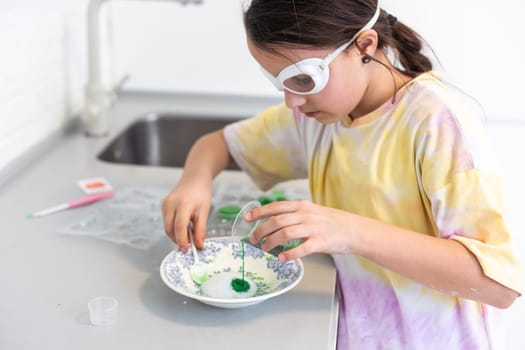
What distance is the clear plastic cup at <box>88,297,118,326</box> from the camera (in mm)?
944

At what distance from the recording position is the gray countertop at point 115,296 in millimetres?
914

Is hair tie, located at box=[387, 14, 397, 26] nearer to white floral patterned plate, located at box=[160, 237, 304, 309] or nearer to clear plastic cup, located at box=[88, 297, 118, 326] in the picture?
white floral patterned plate, located at box=[160, 237, 304, 309]

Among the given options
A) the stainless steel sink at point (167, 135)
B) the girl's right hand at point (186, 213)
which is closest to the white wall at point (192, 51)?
the stainless steel sink at point (167, 135)

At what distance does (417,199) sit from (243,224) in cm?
32

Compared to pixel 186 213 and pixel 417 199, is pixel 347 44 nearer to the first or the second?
pixel 417 199

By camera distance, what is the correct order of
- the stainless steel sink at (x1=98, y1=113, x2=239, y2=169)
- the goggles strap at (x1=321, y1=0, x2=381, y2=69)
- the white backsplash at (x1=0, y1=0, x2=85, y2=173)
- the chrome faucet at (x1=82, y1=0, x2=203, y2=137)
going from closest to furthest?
the goggles strap at (x1=321, y1=0, x2=381, y2=69) → the white backsplash at (x1=0, y1=0, x2=85, y2=173) → the chrome faucet at (x1=82, y1=0, x2=203, y2=137) → the stainless steel sink at (x1=98, y1=113, x2=239, y2=169)

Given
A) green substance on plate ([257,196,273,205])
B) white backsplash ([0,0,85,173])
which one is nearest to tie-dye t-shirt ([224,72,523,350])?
green substance on plate ([257,196,273,205])

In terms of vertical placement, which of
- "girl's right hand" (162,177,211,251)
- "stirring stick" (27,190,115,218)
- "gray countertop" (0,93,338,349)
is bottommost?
"stirring stick" (27,190,115,218)

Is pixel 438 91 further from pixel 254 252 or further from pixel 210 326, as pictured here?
pixel 210 326

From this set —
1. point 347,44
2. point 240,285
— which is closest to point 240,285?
point 240,285

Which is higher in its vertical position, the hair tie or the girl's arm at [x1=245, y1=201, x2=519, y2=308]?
the hair tie

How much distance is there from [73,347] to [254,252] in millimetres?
353

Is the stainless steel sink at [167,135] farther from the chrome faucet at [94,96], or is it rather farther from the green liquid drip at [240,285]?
the green liquid drip at [240,285]

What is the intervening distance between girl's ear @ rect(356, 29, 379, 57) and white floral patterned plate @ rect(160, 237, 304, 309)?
35cm
